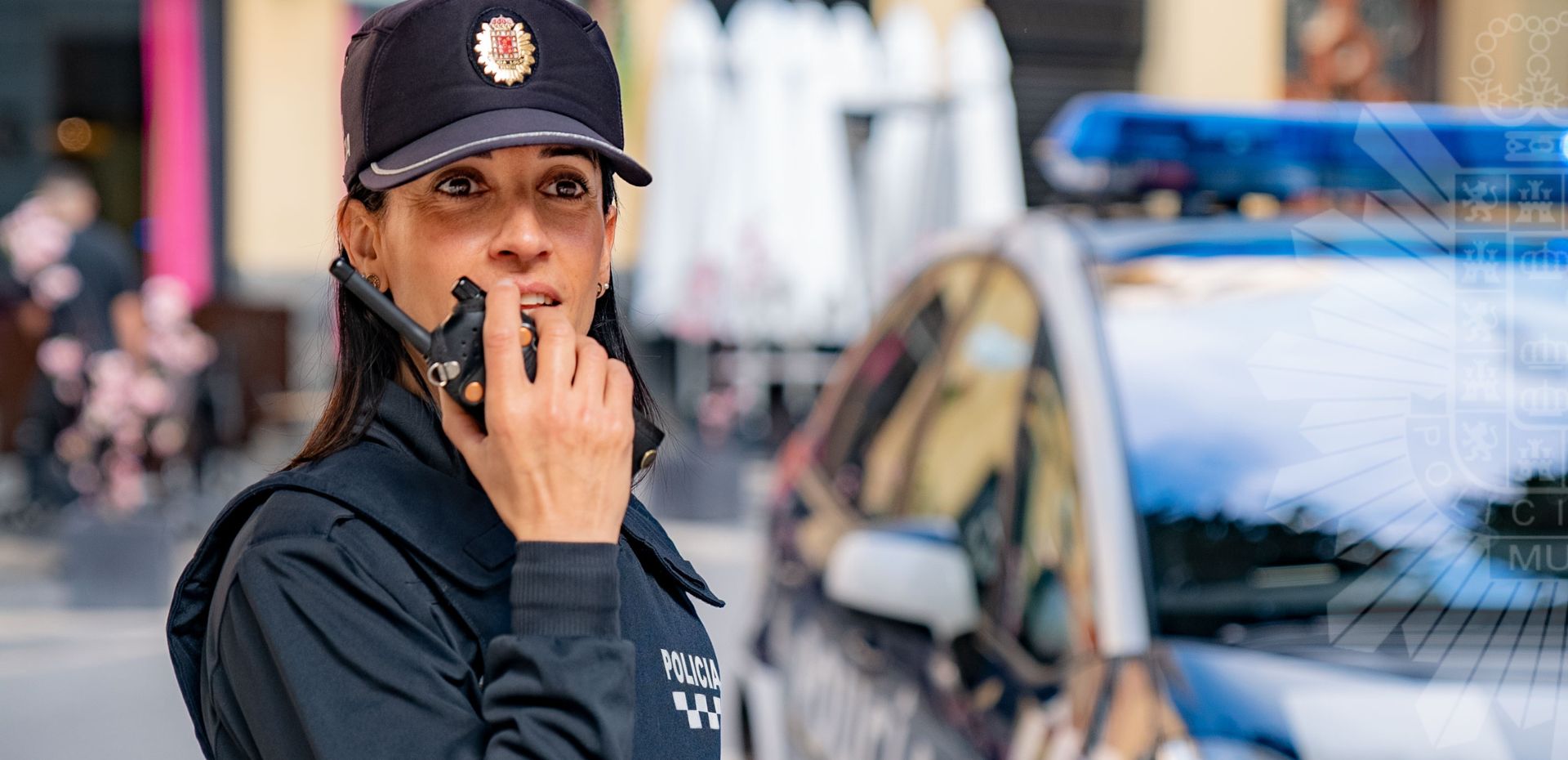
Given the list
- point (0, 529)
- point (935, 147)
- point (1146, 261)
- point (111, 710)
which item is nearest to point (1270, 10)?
point (935, 147)

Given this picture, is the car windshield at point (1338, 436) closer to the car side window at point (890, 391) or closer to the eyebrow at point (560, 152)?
the car side window at point (890, 391)

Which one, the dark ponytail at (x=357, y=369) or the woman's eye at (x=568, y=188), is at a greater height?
the woman's eye at (x=568, y=188)

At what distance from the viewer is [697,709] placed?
4.29 feet

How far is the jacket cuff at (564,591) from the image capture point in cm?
110

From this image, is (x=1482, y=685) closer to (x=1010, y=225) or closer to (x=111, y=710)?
(x=1010, y=225)

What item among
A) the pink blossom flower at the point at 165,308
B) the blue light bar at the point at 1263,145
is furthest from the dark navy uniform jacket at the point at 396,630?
the pink blossom flower at the point at 165,308

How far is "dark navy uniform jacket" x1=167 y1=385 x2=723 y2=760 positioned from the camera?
1082 mm

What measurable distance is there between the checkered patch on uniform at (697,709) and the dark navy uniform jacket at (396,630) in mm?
37

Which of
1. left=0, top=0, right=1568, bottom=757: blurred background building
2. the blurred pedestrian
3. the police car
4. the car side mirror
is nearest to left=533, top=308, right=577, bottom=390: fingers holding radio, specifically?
the police car

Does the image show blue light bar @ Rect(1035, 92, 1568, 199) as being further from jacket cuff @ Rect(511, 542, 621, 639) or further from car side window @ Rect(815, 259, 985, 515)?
jacket cuff @ Rect(511, 542, 621, 639)

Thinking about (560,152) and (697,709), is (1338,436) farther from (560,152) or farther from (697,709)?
(560,152)

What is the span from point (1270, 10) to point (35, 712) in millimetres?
10852

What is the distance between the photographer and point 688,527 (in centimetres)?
879

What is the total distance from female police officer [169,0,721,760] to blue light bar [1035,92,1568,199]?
2029 millimetres
